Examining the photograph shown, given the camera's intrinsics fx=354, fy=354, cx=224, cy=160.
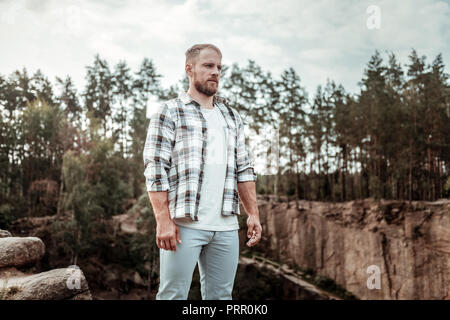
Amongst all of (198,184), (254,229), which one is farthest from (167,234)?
(254,229)

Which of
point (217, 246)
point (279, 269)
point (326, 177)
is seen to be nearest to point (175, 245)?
point (217, 246)

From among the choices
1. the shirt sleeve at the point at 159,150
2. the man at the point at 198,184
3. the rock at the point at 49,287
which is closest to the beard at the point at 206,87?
the man at the point at 198,184

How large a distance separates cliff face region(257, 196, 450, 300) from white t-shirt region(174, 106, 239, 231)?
1859 centimetres

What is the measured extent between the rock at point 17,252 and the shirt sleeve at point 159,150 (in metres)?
3.36

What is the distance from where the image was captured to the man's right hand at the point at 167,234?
6.22ft

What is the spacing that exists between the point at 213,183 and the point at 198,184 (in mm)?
110

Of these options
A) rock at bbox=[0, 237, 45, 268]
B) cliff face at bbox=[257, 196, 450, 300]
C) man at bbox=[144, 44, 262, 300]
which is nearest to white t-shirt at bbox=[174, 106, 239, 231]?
man at bbox=[144, 44, 262, 300]

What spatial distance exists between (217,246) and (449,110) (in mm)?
20398

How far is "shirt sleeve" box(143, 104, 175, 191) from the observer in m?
1.95

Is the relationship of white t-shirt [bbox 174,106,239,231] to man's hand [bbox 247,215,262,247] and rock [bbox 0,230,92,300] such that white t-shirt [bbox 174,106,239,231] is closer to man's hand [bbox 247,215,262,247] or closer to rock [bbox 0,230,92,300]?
man's hand [bbox 247,215,262,247]

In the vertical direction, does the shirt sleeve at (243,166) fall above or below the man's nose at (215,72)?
below

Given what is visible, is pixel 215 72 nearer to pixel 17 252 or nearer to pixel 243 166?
pixel 243 166

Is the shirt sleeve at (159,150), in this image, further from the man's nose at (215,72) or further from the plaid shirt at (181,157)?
the man's nose at (215,72)
